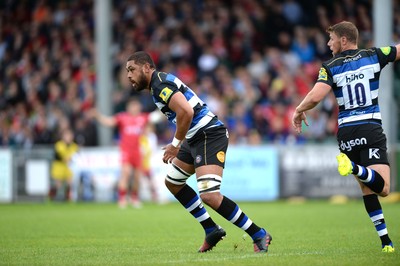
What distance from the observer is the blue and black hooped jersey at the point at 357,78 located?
28.3 ft

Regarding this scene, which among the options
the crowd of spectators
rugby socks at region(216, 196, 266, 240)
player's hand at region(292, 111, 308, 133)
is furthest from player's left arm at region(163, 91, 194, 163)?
the crowd of spectators

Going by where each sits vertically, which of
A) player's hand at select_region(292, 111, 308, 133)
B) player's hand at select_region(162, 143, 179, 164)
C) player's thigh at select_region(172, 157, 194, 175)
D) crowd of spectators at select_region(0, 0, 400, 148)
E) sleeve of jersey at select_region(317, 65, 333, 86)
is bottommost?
player's thigh at select_region(172, 157, 194, 175)

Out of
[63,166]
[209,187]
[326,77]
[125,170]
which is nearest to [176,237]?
[209,187]

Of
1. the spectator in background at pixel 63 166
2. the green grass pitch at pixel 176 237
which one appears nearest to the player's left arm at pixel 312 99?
the green grass pitch at pixel 176 237

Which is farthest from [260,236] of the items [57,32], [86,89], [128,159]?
[57,32]

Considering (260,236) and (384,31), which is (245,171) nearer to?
(384,31)

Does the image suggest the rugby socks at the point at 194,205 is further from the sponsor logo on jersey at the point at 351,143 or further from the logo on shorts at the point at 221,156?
the sponsor logo on jersey at the point at 351,143

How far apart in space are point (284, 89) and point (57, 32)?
10.2 m

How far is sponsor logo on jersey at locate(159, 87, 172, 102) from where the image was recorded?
28.3 ft

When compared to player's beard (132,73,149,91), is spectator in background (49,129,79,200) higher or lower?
lower

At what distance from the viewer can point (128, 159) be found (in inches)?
803

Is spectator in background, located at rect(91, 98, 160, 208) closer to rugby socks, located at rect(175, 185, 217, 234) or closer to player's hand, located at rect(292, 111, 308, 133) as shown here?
rugby socks, located at rect(175, 185, 217, 234)

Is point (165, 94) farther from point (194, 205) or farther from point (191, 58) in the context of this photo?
point (191, 58)

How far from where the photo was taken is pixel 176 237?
37.3 feet
